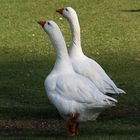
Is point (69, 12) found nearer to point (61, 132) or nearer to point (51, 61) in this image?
point (61, 132)

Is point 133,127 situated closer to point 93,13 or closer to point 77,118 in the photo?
point 77,118

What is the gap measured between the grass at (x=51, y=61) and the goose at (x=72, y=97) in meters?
0.25

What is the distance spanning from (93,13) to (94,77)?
13113 millimetres

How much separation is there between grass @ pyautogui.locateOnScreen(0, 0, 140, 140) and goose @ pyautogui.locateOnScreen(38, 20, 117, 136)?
0.25 meters

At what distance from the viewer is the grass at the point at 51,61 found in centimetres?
874

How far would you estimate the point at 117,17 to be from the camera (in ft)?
71.8

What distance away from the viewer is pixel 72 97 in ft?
26.5

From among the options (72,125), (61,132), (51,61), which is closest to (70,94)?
(72,125)

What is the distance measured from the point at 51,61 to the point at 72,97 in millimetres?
6479

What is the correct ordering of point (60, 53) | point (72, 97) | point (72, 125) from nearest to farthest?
point (72, 125), point (72, 97), point (60, 53)

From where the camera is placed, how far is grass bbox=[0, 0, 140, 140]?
8.74 meters

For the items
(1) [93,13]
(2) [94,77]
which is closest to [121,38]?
(1) [93,13]

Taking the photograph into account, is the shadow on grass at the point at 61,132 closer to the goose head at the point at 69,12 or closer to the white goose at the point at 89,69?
the white goose at the point at 89,69

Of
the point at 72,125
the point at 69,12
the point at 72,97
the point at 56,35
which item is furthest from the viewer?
the point at 69,12
